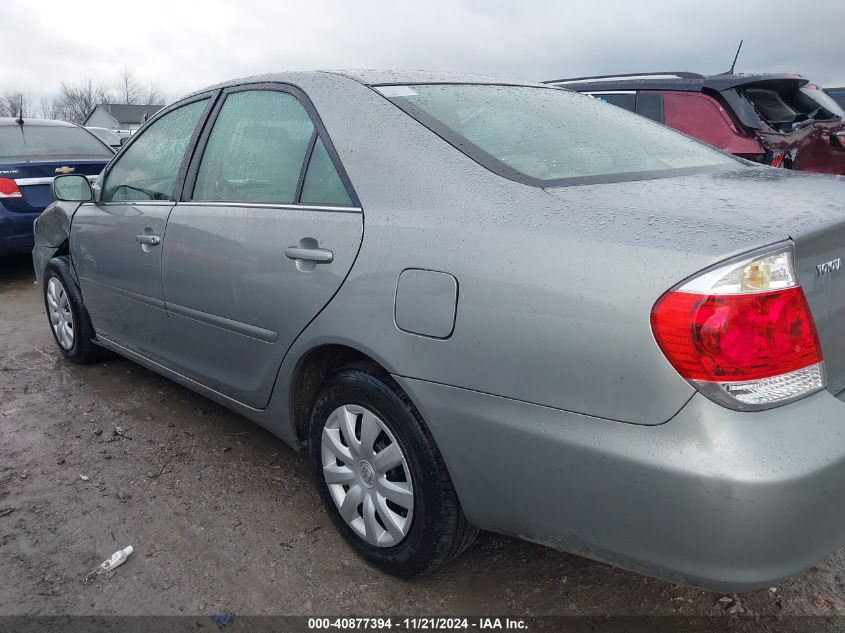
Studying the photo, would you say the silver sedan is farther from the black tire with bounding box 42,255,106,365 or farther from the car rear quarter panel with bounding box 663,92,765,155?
the car rear quarter panel with bounding box 663,92,765,155

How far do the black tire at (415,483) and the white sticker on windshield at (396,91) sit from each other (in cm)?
90

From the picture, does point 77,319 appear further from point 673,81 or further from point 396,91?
point 673,81

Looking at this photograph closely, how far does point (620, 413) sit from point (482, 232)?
56cm

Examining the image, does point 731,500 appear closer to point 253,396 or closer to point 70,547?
point 253,396

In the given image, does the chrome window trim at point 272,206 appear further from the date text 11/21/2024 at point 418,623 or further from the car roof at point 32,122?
the car roof at point 32,122

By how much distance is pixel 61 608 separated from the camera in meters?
2.11

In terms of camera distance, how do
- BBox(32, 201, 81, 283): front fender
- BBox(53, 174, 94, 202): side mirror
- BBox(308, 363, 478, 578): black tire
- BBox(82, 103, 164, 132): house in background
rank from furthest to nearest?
BBox(82, 103, 164, 132): house in background < BBox(32, 201, 81, 283): front fender < BBox(53, 174, 94, 202): side mirror < BBox(308, 363, 478, 578): black tire

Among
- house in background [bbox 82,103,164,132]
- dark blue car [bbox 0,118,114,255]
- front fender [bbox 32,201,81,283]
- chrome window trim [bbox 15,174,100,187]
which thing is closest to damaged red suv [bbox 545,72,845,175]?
front fender [bbox 32,201,81,283]

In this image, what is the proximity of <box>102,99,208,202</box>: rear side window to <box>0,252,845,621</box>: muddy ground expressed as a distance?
1.14 meters

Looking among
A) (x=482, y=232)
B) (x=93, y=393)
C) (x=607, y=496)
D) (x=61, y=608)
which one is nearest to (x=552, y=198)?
(x=482, y=232)

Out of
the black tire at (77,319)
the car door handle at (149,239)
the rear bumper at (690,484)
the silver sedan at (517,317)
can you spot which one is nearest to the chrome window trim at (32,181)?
the black tire at (77,319)

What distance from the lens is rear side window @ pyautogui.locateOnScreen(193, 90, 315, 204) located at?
246cm

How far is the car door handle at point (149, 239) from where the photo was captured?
301 cm

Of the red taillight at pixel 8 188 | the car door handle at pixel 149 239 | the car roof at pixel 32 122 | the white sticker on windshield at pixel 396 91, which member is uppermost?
the white sticker on windshield at pixel 396 91
